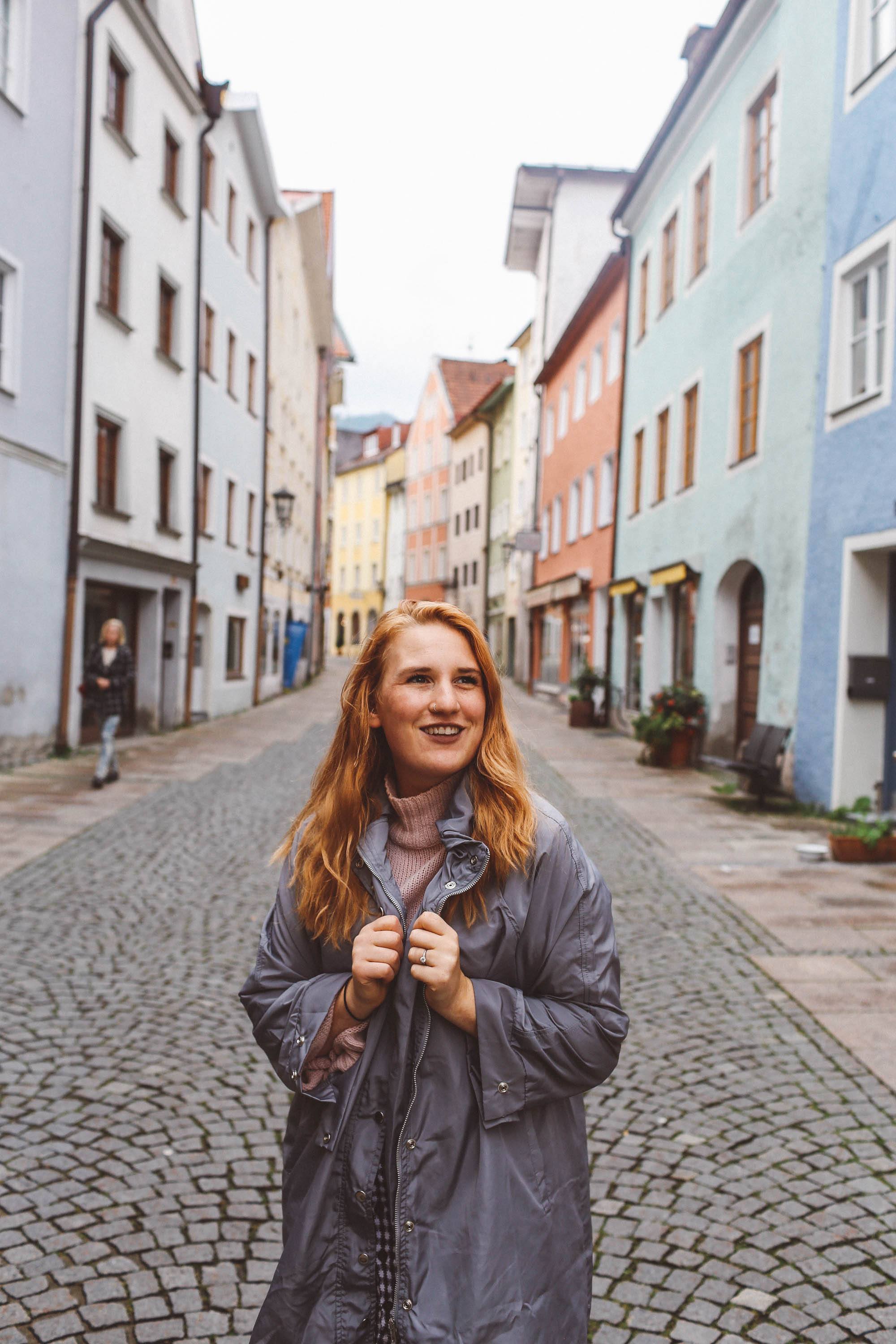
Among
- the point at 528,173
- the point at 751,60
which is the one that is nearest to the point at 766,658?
the point at 751,60

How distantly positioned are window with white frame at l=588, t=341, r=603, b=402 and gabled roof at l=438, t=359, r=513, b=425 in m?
→ 27.8

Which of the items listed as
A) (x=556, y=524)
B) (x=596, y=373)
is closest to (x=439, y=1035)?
(x=596, y=373)

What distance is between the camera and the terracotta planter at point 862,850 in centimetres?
871

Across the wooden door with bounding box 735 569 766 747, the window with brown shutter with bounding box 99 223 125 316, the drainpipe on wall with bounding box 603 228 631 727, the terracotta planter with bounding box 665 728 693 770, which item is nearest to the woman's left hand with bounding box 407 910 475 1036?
the wooden door with bounding box 735 569 766 747

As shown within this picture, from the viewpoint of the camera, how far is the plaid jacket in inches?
454

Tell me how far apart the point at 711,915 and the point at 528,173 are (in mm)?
29012

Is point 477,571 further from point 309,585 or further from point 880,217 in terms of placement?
point 880,217

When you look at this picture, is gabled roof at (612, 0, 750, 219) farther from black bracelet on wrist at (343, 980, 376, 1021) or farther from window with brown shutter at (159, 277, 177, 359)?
black bracelet on wrist at (343, 980, 376, 1021)

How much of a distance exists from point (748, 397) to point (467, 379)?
43.2 meters

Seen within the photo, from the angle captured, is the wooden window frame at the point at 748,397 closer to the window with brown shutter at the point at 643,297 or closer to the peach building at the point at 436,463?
the window with brown shutter at the point at 643,297

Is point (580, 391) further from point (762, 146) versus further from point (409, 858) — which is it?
point (409, 858)

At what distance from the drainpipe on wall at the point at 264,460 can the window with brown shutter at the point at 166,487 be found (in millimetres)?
6747

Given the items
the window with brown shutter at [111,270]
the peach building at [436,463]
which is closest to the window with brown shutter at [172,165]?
the window with brown shutter at [111,270]

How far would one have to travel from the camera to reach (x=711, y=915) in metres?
7.03
